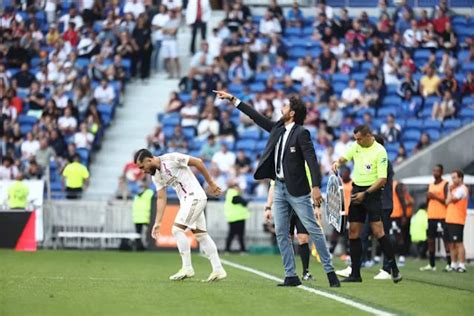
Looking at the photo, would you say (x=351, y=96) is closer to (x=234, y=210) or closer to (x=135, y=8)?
(x=234, y=210)

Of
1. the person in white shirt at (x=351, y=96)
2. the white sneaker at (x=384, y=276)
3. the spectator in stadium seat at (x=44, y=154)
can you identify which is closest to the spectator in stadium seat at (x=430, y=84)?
the person in white shirt at (x=351, y=96)

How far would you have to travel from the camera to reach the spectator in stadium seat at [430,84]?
35.2 meters

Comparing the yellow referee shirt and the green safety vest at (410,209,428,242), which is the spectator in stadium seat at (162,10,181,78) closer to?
the green safety vest at (410,209,428,242)

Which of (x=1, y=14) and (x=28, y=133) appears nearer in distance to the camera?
(x=28, y=133)

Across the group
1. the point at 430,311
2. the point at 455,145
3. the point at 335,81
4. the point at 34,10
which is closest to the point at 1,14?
the point at 34,10

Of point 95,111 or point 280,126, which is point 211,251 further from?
point 95,111

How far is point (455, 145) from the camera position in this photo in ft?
106

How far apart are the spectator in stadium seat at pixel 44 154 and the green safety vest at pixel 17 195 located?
2.49 metres

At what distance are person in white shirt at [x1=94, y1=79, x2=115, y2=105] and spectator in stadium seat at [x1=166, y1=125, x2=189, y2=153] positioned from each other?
3609 mm

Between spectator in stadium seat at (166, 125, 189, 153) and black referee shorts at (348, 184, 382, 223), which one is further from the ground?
spectator in stadium seat at (166, 125, 189, 153)

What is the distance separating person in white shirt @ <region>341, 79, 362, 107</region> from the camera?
1374 inches

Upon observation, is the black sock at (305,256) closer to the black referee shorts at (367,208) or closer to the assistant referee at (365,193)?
the assistant referee at (365,193)

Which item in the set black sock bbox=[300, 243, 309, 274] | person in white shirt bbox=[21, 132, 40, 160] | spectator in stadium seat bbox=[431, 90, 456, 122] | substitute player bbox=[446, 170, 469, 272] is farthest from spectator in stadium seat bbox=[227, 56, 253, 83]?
black sock bbox=[300, 243, 309, 274]

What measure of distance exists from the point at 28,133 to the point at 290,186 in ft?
67.4
